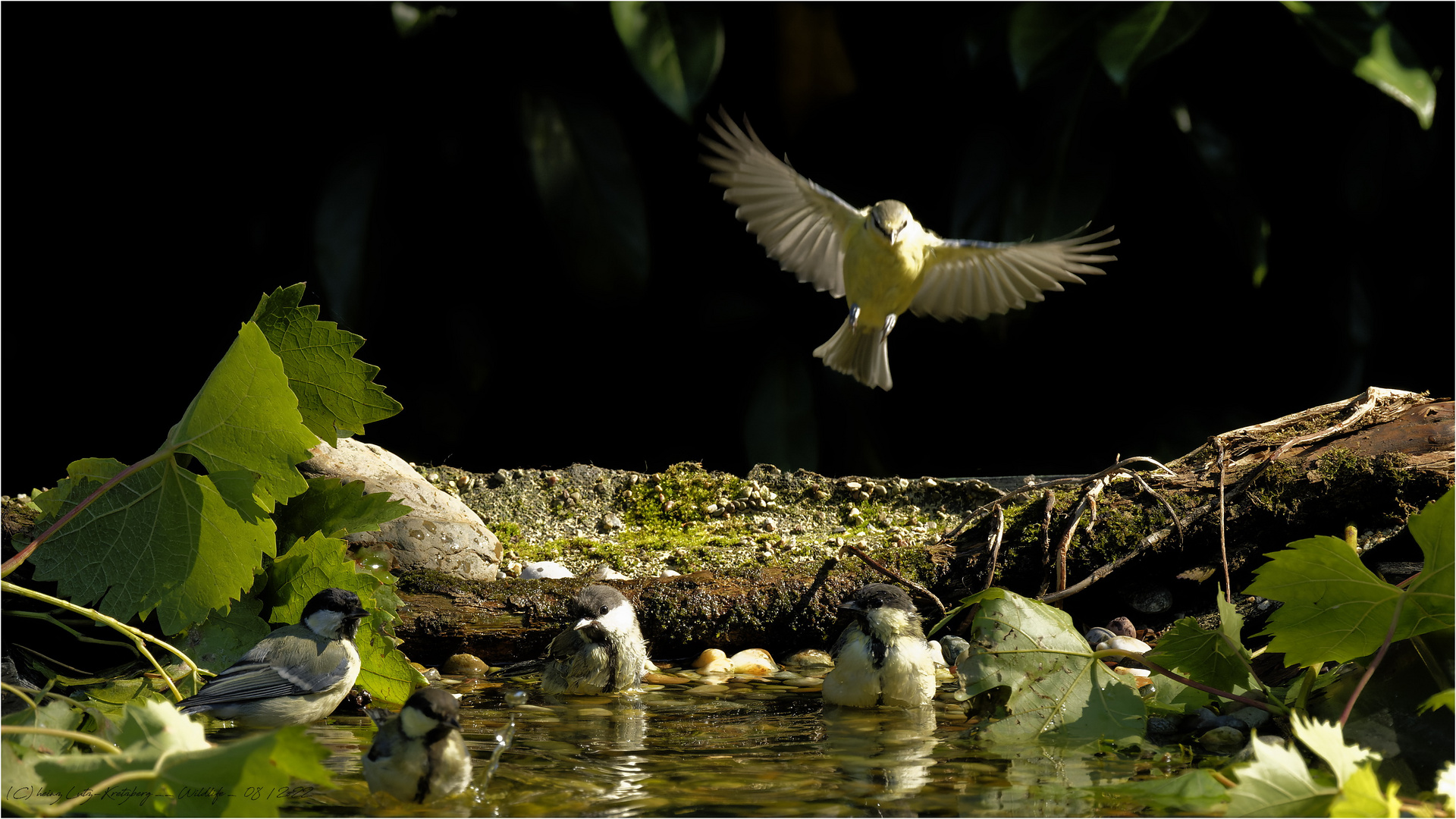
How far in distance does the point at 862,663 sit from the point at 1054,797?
0.80m

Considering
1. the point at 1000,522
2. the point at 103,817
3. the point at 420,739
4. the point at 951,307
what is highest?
the point at 951,307

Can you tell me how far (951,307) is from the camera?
14.9 feet

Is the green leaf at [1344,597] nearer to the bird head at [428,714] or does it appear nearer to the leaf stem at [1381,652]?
the leaf stem at [1381,652]

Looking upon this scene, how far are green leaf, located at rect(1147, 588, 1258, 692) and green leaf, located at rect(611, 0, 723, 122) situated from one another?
3.25m

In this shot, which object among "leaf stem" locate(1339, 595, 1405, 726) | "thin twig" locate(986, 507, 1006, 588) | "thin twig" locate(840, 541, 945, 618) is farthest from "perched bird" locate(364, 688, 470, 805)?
"thin twig" locate(986, 507, 1006, 588)

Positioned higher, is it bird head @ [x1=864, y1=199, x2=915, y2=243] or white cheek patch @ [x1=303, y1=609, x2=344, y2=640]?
bird head @ [x1=864, y1=199, x2=915, y2=243]

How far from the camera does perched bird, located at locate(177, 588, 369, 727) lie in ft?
7.23

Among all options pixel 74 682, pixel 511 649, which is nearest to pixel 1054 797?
pixel 511 649

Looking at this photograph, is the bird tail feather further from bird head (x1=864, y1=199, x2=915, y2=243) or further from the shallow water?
the shallow water

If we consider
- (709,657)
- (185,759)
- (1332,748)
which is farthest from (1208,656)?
(185,759)

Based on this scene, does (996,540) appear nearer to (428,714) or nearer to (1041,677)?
(1041,677)

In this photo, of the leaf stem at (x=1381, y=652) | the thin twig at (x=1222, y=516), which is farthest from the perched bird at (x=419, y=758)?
the thin twig at (x=1222, y=516)

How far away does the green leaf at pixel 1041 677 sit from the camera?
6.53 ft

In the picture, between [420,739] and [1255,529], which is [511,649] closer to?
[420,739]
